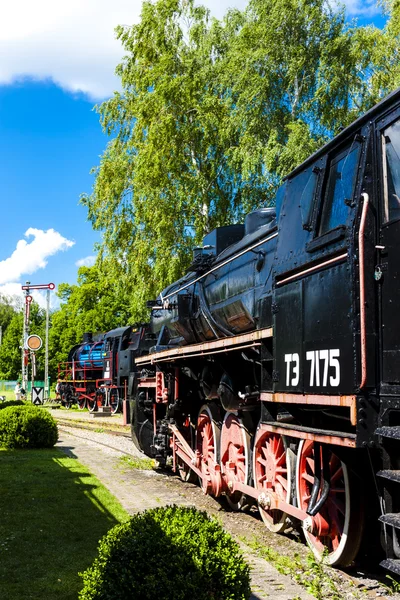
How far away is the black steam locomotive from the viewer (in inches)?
173

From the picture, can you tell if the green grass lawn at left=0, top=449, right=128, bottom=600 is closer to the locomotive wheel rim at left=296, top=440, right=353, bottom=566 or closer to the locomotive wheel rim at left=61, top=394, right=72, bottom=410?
the locomotive wheel rim at left=296, top=440, right=353, bottom=566

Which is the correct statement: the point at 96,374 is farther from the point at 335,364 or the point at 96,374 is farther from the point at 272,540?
the point at 335,364

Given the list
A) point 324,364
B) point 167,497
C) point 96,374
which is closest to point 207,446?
point 167,497

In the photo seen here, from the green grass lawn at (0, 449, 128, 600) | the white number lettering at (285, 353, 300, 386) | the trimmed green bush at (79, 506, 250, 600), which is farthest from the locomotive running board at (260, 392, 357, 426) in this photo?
the green grass lawn at (0, 449, 128, 600)

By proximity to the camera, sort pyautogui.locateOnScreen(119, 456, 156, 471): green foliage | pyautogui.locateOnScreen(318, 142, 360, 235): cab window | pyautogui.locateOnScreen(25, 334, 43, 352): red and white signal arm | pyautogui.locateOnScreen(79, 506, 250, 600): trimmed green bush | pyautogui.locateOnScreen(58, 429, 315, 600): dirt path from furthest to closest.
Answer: pyautogui.locateOnScreen(25, 334, 43, 352): red and white signal arm
pyautogui.locateOnScreen(119, 456, 156, 471): green foliage
pyautogui.locateOnScreen(58, 429, 315, 600): dirt path
pyautogui.locateOnScreen(318, 142, 360, 235): cab window
pyautogui.locateOnScreen(79, 506, 250, 600): trimmed green bush

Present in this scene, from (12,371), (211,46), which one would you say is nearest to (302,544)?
(211,46)

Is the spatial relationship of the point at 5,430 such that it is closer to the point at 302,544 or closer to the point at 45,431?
the point at 45,431

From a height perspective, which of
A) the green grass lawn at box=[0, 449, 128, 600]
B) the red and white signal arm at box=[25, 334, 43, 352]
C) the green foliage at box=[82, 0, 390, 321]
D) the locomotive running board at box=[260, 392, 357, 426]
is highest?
the green foliage at box=[82, 0, 390, 321]

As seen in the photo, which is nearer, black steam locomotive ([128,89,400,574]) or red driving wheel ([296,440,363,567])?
black steam locomotive ([128,89,400,574])

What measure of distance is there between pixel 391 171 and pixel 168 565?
2.95m

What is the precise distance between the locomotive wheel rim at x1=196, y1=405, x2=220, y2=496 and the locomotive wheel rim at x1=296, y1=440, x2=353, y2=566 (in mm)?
2739

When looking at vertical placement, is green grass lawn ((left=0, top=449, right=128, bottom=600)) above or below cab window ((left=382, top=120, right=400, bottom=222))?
below

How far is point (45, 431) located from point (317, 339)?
39.1ft

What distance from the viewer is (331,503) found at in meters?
5.66
